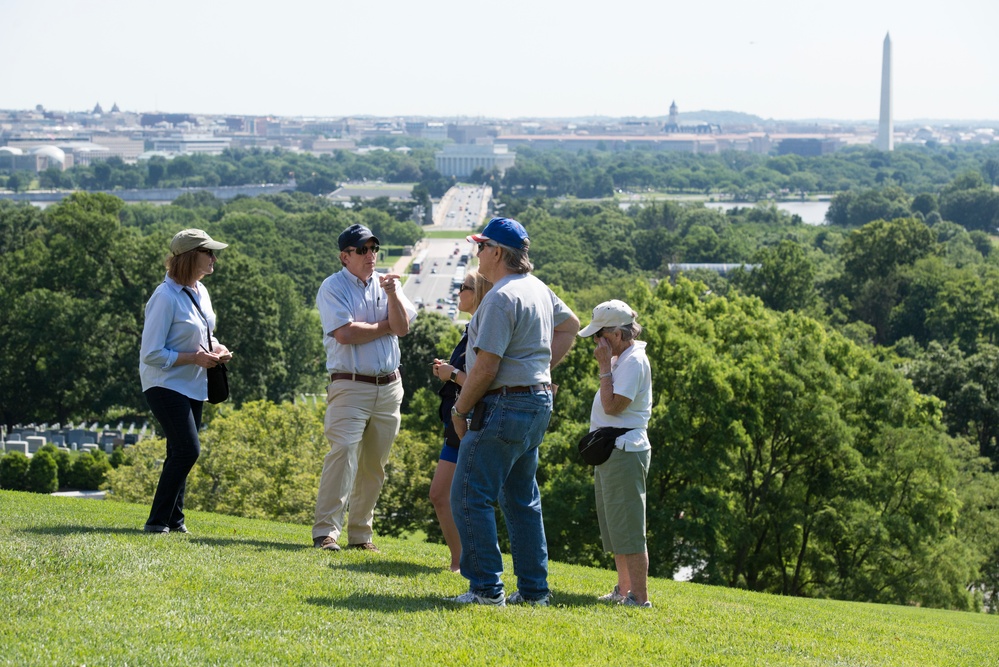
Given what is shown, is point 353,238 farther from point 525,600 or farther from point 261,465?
point 261,465

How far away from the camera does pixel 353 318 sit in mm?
7988

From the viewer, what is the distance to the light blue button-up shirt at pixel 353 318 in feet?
25.9

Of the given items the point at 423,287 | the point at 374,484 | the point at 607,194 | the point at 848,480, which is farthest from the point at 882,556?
the point at 607,194

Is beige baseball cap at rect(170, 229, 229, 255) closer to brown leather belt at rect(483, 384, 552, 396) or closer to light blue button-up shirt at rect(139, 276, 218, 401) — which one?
light blue button-up shirt at rect(139, 276, 218, 401)

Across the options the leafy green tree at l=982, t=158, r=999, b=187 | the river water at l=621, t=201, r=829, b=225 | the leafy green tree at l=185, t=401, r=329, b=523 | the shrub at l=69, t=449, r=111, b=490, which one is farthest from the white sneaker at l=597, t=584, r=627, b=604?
the leafy green tree at l=982, t=158, r=999, b=187

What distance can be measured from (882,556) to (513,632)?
16137 millimetres

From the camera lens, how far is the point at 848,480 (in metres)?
20.8

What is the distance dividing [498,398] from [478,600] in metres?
1.09

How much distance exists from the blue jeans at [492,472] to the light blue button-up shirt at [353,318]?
5.98 feet

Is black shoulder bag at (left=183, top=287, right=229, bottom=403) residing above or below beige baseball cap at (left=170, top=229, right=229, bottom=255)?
below

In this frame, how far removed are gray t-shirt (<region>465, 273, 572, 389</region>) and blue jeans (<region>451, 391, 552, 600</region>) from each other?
129 mm

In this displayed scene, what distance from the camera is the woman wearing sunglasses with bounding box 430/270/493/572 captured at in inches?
281

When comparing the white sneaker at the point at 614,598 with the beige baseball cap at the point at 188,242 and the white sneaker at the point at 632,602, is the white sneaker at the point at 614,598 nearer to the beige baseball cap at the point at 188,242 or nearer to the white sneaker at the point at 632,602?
the white sneaker at the point at 632,602

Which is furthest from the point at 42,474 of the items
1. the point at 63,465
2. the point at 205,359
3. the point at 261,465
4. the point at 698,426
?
the point at 205,359
